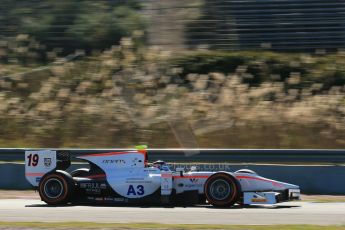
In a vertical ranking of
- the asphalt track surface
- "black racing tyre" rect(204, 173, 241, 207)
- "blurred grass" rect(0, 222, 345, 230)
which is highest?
"black racing tyre" rect(204, 173, 241, 207)

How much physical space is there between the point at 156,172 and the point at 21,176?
5026 mm

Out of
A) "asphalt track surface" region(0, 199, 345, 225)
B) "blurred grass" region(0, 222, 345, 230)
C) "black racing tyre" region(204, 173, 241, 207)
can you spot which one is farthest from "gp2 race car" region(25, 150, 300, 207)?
"blurred grass" region(0, 222, 345, 230)

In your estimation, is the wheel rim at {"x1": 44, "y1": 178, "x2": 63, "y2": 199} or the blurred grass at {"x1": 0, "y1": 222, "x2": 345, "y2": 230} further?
the wheel rim at {"x1": 44, "y1": 178, "x2": 63, "y2": 199}

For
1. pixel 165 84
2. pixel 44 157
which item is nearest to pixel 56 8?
pixel 165 84

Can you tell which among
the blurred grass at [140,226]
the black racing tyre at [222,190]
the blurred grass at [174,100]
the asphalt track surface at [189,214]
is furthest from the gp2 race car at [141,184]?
the blurred grass at [174,100]

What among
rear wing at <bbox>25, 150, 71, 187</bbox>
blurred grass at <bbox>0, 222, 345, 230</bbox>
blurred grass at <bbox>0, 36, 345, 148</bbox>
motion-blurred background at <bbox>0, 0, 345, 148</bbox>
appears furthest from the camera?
motion-blurred background at <bbox>0, 0, 345, 148</bbox>

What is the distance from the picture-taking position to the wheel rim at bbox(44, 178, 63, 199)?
43.8ft

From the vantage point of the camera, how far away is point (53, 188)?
1344 cm

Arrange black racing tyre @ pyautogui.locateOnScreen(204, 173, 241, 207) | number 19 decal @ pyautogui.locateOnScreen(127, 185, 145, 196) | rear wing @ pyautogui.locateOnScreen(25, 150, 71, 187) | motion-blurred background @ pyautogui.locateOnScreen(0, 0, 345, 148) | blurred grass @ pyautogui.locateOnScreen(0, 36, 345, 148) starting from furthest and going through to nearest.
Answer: motion-blurred background @ pyautogui.locateOnScreen(0, 0, 345, 148)
blurred grass @ pyautogui.locateOnScreen(0, 36, 345, 148)
rear wing @ pyautogui.locateOnScreen(25, 150, 71, 187)
number 19 decal @ pyautogui.locateOnScreen(127, 185, 145, 196)
black racing tyre @ pyautogui.locateOnScreen(204, 173, 241, 207)

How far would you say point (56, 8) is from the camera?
104ft

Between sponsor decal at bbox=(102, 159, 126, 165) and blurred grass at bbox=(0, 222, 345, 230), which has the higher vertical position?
sponsor decal at bbox=(102, 159, 126, 165)

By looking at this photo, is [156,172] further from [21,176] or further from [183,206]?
[21,176]

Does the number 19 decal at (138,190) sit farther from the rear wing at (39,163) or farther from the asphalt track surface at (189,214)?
the rear wing at (39,163)

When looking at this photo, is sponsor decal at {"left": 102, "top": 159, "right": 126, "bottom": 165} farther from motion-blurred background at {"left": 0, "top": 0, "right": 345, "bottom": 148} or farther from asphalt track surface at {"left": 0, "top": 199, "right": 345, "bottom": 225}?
motion-blurred background at {"left": 0, "top": 0, "right": 345, "bottom": 148}
